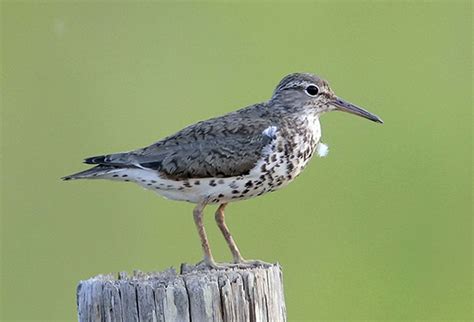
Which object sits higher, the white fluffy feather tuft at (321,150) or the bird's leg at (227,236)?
the white fluffy feather tuft at (321,150)

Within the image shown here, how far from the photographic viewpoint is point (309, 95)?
10109 mm

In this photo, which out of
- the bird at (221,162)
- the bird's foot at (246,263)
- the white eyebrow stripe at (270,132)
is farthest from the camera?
the white eyebrow stripe at (270,132)

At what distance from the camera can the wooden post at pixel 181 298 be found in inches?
273

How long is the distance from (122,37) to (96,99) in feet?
3.94

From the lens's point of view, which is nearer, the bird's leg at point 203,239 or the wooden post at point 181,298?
the wooden post at point 181,298

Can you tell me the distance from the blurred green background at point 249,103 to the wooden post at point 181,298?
553 cm

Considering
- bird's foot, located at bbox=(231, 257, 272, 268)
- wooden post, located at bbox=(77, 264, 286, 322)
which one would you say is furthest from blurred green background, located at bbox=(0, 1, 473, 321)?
wooden post, located at bbox=(77, 264, 286, 322)

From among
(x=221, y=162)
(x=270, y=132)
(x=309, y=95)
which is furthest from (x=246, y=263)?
(x=309, y=95)

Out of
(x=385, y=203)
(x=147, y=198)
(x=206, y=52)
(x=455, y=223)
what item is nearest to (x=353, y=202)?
(x=385, y=203)

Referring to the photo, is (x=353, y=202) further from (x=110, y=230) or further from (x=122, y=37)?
(x=122, y=37)

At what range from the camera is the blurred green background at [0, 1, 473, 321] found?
44.9 ft

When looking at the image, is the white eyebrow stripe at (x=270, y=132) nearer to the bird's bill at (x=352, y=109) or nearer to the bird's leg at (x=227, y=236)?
the bird's leg at (x=227, y=236)

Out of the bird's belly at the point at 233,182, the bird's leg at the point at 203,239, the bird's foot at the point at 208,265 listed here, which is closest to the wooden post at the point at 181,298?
the bird's foot at the point at 208,265

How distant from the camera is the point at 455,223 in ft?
47.6
